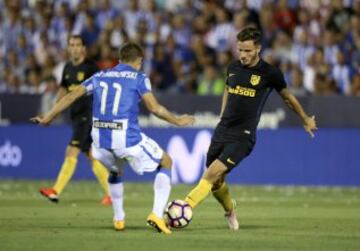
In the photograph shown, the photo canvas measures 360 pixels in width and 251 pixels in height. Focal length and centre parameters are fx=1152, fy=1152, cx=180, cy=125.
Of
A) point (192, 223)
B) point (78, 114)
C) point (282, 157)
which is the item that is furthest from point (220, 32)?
point (192, 223)

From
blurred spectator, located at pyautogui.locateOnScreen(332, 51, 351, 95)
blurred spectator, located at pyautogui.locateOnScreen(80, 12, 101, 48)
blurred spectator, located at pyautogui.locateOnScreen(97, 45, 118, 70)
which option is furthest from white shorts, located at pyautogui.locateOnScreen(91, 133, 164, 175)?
blurred spectator, located at pyautogui.locateOnScreen(80, 12, 101, 48)

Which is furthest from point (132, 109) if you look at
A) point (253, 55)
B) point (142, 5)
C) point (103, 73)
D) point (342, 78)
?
point (142, 5)

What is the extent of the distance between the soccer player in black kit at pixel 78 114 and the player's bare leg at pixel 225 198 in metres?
4.69

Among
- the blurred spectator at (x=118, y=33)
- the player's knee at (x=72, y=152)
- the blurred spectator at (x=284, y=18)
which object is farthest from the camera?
the blurred spectator at (x=118, y=33)

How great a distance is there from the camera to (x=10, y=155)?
78.7ft

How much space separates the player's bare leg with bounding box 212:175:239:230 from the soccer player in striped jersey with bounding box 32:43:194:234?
78cm

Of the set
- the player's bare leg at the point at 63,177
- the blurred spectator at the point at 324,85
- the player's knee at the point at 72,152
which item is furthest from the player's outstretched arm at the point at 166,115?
the blurred spectator at the point at 324,85

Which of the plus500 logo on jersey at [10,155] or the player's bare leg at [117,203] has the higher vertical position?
the player's bare leg at [117,203]

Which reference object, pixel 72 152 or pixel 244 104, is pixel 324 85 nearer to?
pixel 72 152

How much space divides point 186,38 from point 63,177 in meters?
8.98

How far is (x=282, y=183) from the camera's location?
23.0m

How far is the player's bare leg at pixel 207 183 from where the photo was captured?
42.8ft

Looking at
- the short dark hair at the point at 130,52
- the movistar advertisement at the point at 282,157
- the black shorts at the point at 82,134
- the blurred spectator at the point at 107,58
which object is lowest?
the movistar advertisement at the point at 282,157

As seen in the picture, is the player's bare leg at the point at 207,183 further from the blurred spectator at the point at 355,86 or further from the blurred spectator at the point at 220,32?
the blurred spectator at the point at 220,32
